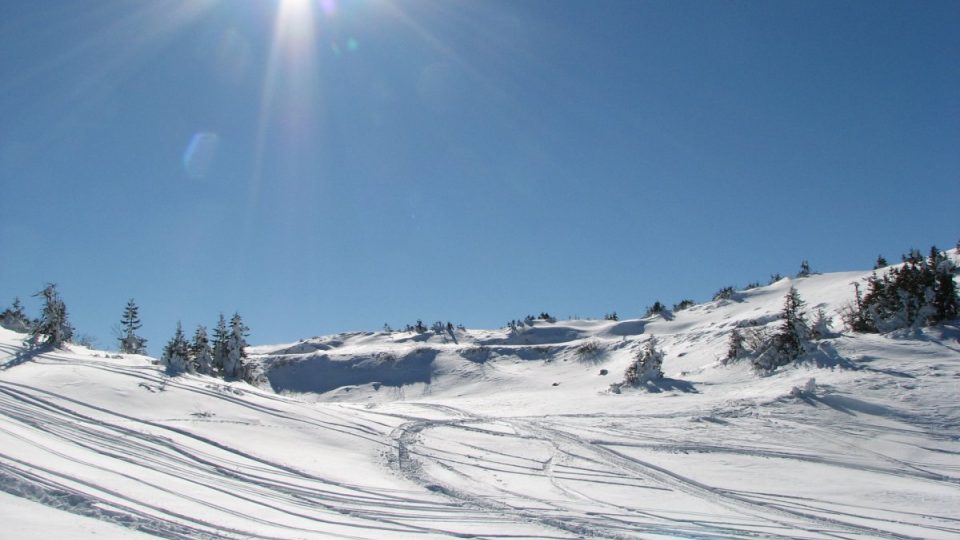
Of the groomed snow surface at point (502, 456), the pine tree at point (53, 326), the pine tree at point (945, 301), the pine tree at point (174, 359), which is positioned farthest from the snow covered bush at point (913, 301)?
the pine tree at point (53, 326)

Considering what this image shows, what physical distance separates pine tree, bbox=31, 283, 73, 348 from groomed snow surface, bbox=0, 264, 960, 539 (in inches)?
32.0

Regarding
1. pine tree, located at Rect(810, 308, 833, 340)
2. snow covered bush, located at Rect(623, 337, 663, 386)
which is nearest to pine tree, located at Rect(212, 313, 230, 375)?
snow covered bush, located at Rect(623, 337, 663, 386)

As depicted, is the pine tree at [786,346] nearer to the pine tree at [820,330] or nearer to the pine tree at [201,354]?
the pine tree at [820,330]

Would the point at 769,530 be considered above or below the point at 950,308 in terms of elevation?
below

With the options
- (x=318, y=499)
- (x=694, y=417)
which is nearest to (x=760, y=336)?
(x=694, y=417)

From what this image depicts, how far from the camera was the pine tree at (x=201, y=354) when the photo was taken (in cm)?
2744

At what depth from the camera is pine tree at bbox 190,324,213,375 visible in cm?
2744

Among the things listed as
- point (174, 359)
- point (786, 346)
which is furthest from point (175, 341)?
point (786, 346)

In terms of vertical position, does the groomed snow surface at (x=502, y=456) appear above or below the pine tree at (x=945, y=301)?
below

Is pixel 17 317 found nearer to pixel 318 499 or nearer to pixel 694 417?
pixel 318 499

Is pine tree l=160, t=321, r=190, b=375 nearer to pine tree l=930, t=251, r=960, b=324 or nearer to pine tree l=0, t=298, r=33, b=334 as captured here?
pine tree l=0, t=298, r=33, b=334

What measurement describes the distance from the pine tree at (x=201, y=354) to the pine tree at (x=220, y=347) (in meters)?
0.91

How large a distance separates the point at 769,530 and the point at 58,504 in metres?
13.0

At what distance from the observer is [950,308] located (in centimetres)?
2856
